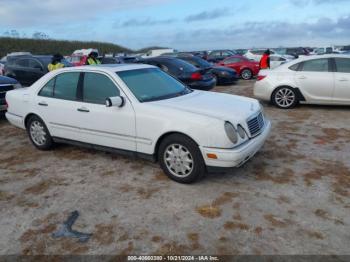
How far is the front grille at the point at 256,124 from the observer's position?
4.44 meters

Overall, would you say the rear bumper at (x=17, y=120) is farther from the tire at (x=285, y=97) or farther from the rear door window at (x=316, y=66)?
the rear door window at (x=316, y=66)

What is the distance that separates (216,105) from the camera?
15.3 feet

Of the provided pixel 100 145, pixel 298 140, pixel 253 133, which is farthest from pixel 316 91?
pixel 100 145

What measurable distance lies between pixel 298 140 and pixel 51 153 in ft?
14.8

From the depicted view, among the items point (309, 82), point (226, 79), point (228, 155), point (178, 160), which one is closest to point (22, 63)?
point (226, 79)

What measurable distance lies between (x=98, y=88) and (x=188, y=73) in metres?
6.15

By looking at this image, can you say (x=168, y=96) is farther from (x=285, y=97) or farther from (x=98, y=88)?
(x=285, y=97)

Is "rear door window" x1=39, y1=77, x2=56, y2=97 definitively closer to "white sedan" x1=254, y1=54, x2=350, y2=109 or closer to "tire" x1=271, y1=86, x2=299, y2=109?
"white sedan" x1=254, y1=54, x2=350, y2=109

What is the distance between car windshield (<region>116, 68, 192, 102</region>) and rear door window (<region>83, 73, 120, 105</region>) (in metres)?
0.21

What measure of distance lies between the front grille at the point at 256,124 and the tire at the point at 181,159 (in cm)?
81

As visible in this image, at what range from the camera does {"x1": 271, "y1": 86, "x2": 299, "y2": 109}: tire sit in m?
8.90

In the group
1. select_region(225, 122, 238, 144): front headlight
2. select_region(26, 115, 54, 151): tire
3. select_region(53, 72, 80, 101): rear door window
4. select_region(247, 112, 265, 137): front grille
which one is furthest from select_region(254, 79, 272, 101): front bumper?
select_region(26, 115, 54, 151): tire

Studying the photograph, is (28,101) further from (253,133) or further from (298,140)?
(298,140)

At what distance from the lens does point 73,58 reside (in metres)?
23.6
